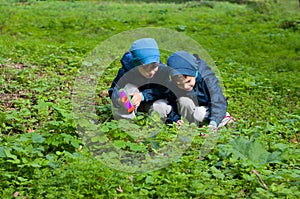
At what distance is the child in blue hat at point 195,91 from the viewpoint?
4742 millimetres

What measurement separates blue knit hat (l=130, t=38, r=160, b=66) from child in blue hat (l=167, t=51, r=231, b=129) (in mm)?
207

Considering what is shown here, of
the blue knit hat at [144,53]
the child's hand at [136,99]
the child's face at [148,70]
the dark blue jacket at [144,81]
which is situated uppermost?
the blue knit hat at [144,53]

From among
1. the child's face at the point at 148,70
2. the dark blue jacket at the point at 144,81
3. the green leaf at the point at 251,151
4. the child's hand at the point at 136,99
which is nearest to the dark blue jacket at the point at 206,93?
the dark blue jacket at the point at 144,81

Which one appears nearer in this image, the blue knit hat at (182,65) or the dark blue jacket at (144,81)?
the blue knit hat at (182,65)

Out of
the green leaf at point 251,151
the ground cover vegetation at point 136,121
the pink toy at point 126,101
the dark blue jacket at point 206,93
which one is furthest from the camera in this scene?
the dark blue jacket at point 206,93

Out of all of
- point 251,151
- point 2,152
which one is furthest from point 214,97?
point 2,152

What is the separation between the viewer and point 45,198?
3.33 metres

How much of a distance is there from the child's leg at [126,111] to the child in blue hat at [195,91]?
0.42 m

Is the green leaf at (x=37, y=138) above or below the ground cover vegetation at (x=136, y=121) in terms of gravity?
above

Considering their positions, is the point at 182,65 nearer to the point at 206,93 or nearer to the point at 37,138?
the point at 206,93

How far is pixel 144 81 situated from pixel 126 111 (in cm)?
45

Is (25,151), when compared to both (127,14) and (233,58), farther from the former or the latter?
(127,14)

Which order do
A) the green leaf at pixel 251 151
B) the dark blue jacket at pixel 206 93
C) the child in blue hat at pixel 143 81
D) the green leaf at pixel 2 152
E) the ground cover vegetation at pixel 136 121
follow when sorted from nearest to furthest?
the ground cover vegetation at pixel 136 121 → the green leaf at pixel 2 152 → the green leaf at pixel 251 151 → the child in blue hat at pixel 143 81 → the dark blue jacket at pixel 206 93

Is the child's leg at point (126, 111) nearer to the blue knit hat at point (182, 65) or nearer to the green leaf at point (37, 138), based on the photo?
the blue knit hat at point (182, 65)
